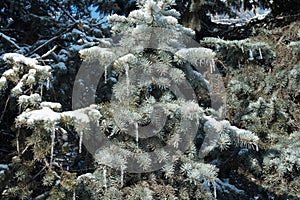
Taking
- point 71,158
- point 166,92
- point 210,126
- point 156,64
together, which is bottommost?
point 71,158

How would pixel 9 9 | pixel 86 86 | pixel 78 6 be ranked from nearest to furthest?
pixel 86 86 → pixel 9 9 → pixel 78 6

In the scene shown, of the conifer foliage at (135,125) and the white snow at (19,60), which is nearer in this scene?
the conifer foliage at (135,125)

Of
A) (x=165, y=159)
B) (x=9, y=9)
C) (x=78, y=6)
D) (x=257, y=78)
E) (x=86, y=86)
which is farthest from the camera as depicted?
(x=78, y=6)

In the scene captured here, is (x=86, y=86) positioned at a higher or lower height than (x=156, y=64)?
lower

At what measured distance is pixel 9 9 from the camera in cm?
373

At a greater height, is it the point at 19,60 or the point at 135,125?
the point at 19,60

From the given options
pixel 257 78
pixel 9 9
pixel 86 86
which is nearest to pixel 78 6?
pixel 9 9

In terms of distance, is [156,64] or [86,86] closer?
[156,64]

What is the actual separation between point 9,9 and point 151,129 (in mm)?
2614

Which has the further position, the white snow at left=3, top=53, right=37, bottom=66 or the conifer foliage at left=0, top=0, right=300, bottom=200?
the white snow at left=3, top=53, right=37, bottom=66

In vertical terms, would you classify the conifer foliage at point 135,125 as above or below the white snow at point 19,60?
below

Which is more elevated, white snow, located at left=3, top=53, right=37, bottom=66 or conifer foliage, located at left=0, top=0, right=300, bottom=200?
white snow, located at left=3, top=53, right=37, bottom=66

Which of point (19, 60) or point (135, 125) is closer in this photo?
point (135, 125)

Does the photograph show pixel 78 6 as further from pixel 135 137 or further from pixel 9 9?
pixel 135 137
